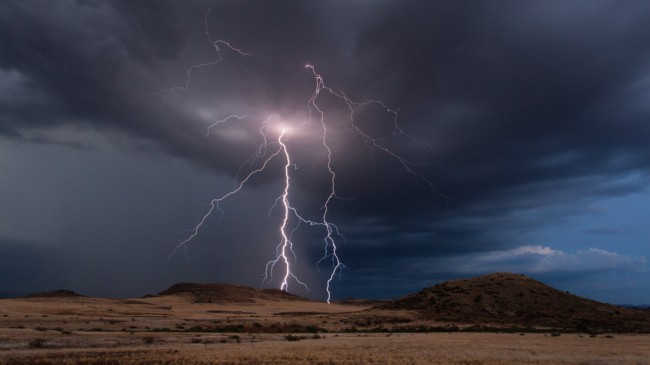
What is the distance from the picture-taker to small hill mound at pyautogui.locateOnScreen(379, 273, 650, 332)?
6438 cm

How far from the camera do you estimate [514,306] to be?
73250 mm

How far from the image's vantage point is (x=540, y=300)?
74.9m

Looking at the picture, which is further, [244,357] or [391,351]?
[391,351]

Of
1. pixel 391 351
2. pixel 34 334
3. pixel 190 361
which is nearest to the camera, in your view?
pixel 190 361

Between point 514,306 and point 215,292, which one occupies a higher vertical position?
point 215,292

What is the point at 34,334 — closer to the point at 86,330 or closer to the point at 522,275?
the point at 86,330

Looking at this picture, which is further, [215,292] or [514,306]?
[215,292]

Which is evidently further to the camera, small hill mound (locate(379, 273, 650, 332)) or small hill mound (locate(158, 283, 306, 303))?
small hill mound (locate(158, 283, 306, 303))

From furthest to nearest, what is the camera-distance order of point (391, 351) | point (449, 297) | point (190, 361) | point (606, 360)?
1. point (449, 297)
2. point (391, 351)
3. point (606, 360)
4. point (190, 361)

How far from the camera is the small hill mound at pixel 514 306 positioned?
211 feet

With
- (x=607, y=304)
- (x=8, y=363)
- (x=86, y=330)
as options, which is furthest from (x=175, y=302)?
(x=8, y=363)

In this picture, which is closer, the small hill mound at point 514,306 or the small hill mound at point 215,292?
the small hill mound at point 514,306

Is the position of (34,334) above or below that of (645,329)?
below

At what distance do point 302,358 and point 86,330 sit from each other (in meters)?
24.8
